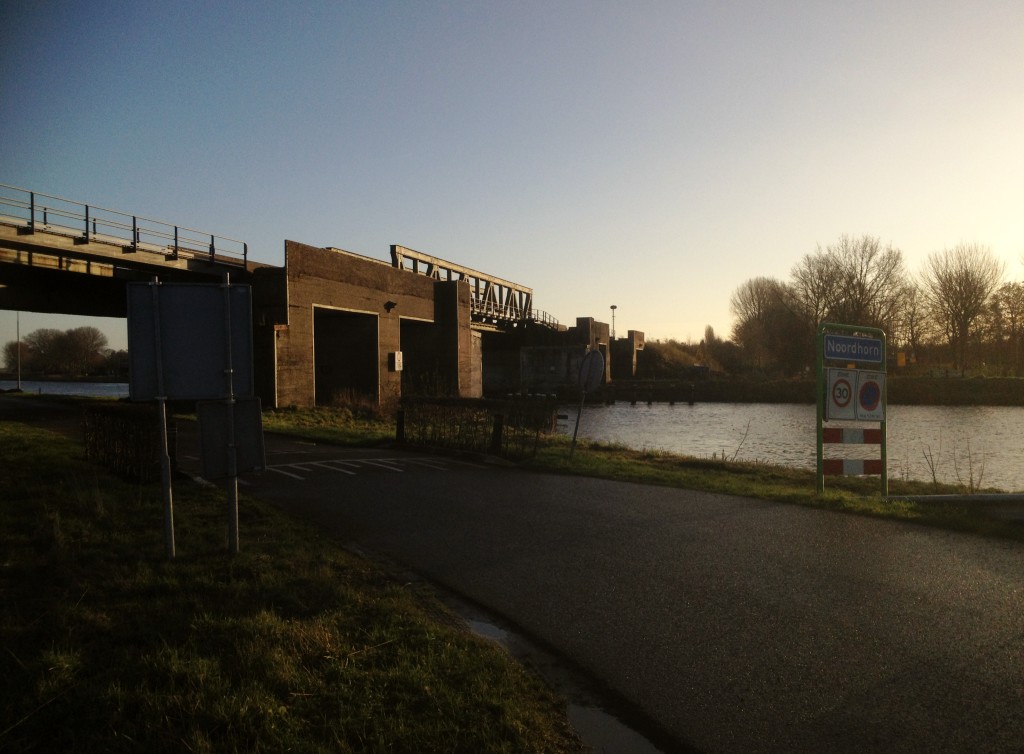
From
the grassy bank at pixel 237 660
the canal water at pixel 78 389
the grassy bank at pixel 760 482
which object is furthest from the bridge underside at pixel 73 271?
the grassy bank at pixel 237 660

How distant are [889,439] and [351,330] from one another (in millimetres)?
25289

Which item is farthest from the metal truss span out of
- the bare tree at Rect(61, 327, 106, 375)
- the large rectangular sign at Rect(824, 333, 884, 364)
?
the bare tree at Rect(61, 327, 106, 375)

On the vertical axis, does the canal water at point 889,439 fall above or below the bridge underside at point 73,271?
below

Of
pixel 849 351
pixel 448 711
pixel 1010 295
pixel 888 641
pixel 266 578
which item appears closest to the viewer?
pixel 448 711

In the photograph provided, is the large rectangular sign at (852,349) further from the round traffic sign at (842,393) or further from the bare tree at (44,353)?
the bare tree at (44,353)

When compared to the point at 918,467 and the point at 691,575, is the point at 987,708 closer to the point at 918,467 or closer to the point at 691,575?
the point at 691,575

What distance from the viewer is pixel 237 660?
A: 363 centimetres

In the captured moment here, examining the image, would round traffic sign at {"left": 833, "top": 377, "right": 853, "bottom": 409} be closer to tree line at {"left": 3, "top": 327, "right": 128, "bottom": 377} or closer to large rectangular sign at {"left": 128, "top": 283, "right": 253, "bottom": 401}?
large rectangular sign at {"left": 128, "top": 283, "right": 253, "bottom": 401}

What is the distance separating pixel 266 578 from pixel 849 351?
8694 millimetres

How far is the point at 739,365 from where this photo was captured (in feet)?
275

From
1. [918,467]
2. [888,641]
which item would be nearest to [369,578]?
[888,641]

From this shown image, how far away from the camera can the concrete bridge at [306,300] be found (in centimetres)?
2314

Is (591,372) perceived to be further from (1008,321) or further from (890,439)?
(1008,321)

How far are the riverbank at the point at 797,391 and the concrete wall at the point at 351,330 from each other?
2538 centimetres
